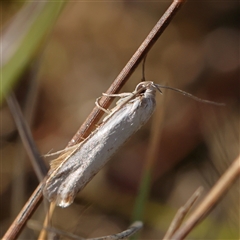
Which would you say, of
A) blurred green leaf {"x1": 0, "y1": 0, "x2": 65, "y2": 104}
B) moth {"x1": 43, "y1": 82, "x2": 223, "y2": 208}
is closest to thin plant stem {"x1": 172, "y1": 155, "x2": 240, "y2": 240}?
moth {"x1": 43, "y1": 82, "x2": 223, "y2": 208}

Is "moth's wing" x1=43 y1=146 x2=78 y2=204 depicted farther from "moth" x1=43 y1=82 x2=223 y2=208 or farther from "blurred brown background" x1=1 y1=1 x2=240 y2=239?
"blurred brown background" x1=1 y1=1 x2=240 y2=239

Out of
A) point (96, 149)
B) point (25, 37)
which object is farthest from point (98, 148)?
point (25, 37)

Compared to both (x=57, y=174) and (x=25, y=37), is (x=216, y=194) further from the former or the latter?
(x=25, y=37)

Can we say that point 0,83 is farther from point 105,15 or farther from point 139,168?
point 105,15

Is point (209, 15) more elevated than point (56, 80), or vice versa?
point (209, 15)

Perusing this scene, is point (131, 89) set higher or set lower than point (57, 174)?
lower

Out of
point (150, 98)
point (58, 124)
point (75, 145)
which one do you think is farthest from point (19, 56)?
point (58, 124)
